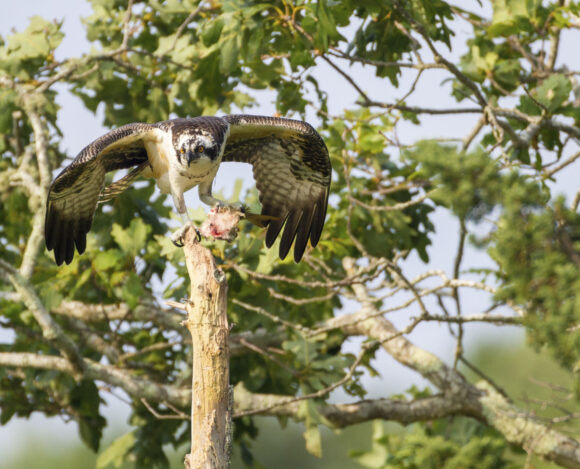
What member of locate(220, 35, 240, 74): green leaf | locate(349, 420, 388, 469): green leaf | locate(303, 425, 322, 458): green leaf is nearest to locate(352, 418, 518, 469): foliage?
locate(349, 420, 388, 469): green leaf


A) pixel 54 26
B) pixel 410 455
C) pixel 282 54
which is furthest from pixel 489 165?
pixel 54 26

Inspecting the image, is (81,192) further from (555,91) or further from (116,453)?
(555,91)

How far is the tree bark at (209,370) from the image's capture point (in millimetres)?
→ 4840

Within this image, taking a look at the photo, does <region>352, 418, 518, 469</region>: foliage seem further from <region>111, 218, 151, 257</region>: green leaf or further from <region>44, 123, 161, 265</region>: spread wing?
Answer: <region>44, 123, 161, 265</region>: spread wing

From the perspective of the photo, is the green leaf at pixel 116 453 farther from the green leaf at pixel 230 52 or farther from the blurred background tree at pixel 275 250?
the green leaf at pixel 230 52

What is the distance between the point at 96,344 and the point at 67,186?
9.01ft

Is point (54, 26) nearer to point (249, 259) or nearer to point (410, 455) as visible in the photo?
point (249, 259)

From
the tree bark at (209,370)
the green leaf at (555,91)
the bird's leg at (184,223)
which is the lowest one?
the tree bark at (209,370)

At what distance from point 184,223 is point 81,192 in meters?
1.26

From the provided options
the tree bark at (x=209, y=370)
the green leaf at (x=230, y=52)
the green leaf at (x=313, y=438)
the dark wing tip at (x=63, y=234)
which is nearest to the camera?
the tree bark at (x=209, y=370)

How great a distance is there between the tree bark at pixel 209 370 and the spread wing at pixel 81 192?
1532 mm

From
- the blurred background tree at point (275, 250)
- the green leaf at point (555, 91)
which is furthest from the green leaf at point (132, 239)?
the green leaf at point (555, 91)

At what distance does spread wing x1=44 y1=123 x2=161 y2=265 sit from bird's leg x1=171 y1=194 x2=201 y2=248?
0.48 meters

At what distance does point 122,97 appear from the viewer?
30.2 ft
